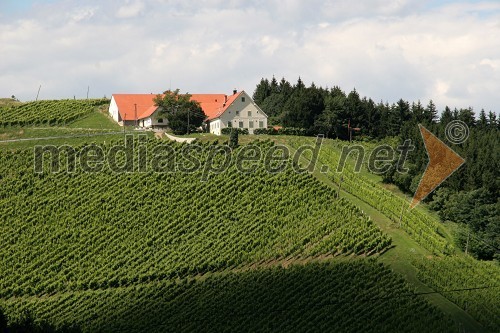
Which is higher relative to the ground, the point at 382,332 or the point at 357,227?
the point at 357,227

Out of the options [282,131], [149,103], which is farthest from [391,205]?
[149,103]

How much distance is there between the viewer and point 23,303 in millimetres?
62344

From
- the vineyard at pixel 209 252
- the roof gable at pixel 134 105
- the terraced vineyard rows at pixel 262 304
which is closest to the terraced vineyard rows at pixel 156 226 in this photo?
the vineyard at pixel 209 252

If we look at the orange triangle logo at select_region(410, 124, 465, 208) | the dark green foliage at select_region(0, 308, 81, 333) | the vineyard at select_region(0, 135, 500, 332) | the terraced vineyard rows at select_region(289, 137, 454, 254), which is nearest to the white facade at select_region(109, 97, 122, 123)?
the vineyard at select_region(0, 135, 500, 332)

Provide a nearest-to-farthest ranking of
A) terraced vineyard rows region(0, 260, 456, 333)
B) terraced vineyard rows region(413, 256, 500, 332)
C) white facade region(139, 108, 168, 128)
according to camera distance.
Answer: terraced vineyard rows region(0, 260, 456, 333), terraced vineyard rows region(413, 256, 500, 332), white facade region(139, 108, 168, 128)

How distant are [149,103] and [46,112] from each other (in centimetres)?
1050

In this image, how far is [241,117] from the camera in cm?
8950

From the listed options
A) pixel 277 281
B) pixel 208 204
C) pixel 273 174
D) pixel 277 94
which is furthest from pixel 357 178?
pixel 277 94

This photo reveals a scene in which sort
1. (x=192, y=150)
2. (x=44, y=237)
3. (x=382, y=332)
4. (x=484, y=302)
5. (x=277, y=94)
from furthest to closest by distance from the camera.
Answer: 1. (x=277, y=94)
2. (x=192, y=150)
3. (x=44, y=237)
4. (x=484, y=302)
5. (x=382, y=332)

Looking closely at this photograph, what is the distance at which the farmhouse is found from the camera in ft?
292

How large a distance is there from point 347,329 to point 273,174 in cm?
2313

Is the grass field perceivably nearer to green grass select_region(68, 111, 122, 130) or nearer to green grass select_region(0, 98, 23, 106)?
green grass select_region(68, 111, 122, 130)

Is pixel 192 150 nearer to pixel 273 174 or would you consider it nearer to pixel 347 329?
pixel 273 174

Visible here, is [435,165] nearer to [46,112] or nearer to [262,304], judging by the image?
[262,304]
